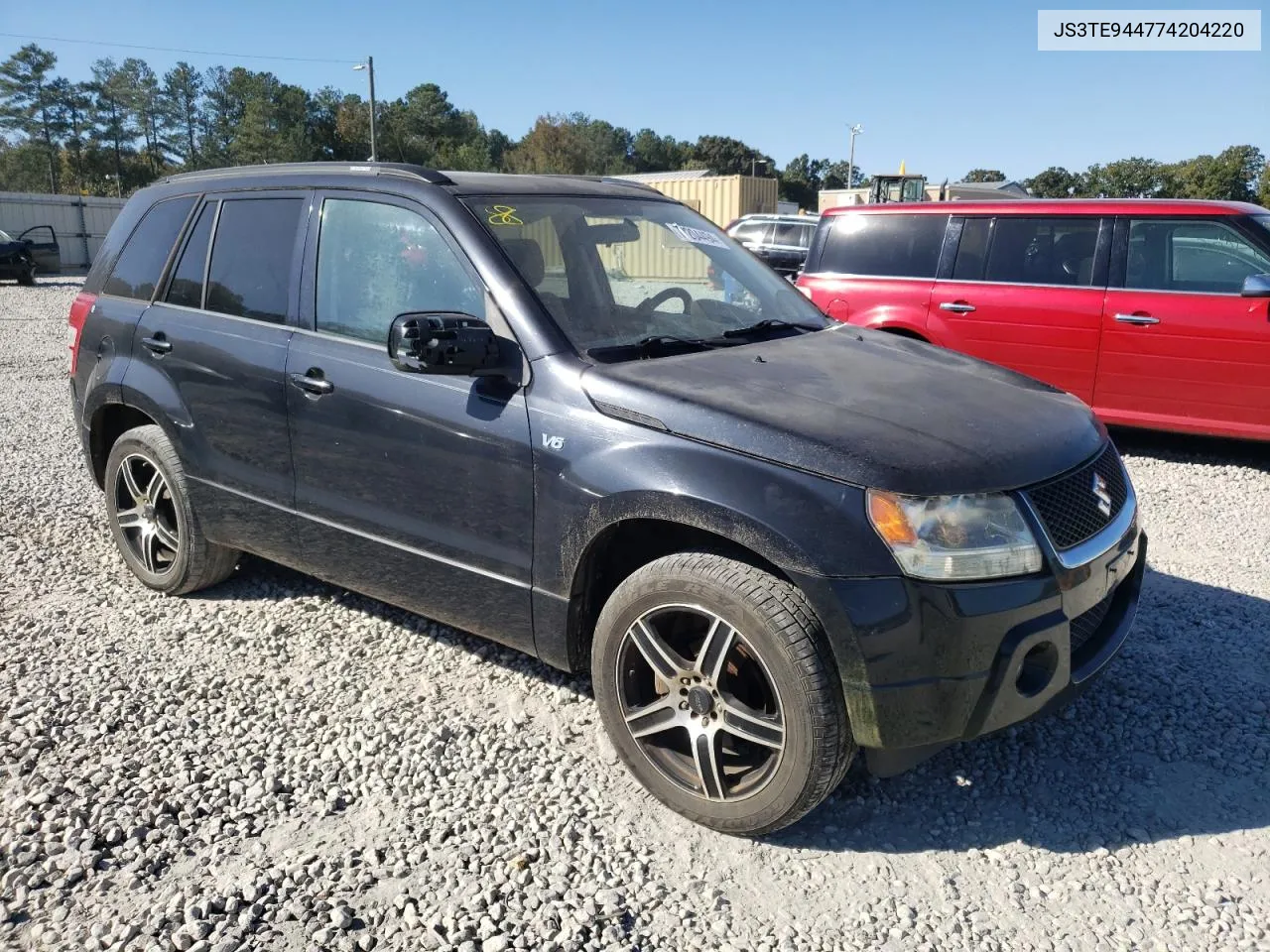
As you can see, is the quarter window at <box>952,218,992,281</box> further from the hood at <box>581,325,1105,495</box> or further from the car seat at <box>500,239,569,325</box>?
the car seat at <box>500,239,569,325</box>

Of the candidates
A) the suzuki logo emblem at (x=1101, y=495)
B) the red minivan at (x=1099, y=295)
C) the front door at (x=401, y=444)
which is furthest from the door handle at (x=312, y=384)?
the red minivan at (x=1099, y=295)

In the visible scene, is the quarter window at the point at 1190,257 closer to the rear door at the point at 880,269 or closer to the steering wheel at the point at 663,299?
the rear door at the point at 880,269

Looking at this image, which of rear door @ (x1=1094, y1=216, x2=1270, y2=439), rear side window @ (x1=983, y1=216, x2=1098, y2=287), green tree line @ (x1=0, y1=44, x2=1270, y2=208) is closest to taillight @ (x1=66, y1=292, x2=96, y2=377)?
rear side window @ (x1=983, y1=216, x2=1098, y2=287)

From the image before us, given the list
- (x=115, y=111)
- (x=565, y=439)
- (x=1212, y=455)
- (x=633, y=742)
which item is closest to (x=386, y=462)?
(x=565, y=439)

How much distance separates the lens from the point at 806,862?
2682 millimetres

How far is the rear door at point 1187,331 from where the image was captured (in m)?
6.45

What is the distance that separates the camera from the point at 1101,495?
291cm

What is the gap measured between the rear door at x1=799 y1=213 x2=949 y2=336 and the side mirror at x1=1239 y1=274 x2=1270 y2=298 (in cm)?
215

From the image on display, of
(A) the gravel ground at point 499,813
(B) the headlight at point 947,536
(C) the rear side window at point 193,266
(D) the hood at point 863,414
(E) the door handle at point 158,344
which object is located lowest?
(A) the gravel ground at point 499,813

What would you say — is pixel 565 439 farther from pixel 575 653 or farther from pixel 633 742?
pixel 633 742

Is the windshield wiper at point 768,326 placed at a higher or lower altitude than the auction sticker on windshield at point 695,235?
lower

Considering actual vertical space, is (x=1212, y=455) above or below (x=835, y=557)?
below

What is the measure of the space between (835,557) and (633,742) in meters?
0.93

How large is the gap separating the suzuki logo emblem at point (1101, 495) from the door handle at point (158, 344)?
3664 mm
